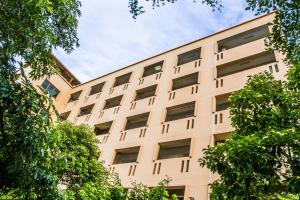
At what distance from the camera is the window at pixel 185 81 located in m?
17.8

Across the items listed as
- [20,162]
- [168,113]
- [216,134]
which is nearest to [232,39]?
[168,113]

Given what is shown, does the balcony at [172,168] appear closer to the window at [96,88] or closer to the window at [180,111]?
the window at [180,111]

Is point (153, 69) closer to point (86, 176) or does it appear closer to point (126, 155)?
point (126, 155)

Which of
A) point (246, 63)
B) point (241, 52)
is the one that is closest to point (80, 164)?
point (246, 63)

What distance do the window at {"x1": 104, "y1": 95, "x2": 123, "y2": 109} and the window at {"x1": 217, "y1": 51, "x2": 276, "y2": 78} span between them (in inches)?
319

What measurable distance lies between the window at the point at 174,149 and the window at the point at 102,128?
226 inches

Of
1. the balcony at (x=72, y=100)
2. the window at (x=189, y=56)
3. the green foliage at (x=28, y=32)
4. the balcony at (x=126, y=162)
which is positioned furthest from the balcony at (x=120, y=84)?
the green foliage at (x=28, y=32)

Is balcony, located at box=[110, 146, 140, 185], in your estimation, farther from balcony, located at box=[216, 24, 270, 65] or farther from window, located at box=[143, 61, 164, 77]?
balcony, located at box=[216, 24, 270, 65]

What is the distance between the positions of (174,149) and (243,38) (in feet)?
28.5

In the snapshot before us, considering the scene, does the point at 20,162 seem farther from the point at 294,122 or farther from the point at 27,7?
the point at 294,122

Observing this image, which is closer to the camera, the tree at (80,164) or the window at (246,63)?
the tree at (80,164)

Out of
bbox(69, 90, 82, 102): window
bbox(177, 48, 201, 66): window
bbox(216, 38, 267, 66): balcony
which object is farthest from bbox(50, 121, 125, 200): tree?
bbox(69, 90, 82, 102): window

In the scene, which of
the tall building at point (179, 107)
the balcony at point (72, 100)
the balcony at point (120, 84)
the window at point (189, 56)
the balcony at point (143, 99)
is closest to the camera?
the tall building at point (179, 107)

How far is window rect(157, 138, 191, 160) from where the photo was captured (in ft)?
47.6
